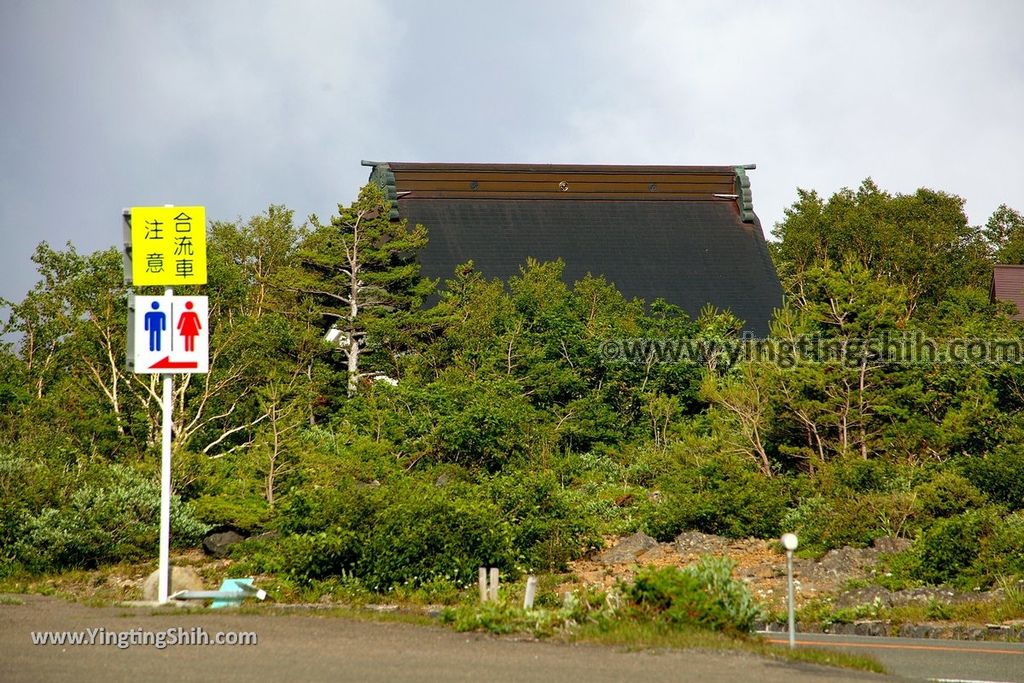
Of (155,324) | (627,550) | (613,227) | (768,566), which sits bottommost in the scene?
(768,566)

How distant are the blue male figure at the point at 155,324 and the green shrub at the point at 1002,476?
1745 centimetres

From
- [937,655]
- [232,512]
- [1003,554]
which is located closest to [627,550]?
[1003,554]

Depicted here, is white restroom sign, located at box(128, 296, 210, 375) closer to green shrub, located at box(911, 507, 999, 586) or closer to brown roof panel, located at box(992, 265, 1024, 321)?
green shrub, located at box(911, 507, 999, 586)

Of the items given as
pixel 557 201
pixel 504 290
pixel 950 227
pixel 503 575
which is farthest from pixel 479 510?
pixel 950 227

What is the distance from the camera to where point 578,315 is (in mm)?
37938

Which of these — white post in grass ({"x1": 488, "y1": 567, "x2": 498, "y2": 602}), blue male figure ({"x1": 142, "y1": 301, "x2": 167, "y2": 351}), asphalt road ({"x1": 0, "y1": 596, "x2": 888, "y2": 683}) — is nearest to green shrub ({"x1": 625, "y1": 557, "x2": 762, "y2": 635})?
asphalt road ({"x1": 0, "y1": 596, "x2": 888, "y2": 683})

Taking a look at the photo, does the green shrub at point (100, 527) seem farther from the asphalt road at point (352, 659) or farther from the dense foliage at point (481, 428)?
the asphalt road at point (352, 659)

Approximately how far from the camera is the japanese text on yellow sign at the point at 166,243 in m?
16.7

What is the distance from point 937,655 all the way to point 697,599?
361cm

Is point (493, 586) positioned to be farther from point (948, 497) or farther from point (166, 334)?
point (948, 497)

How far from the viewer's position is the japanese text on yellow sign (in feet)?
54.9

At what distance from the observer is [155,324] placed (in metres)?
16.7

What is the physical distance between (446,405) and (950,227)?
3497 cm

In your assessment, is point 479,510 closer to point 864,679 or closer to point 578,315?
point 864,679
